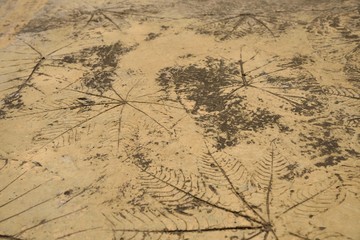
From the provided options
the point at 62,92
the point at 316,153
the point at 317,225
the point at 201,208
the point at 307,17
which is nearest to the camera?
the point at 317,225

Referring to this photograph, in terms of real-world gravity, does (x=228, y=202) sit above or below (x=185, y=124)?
below

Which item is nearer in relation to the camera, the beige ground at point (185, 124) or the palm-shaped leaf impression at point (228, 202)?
the palm-shaped leaf impression at point (228, 202)

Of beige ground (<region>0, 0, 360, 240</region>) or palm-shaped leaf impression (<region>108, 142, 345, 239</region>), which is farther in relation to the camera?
beige ground (<region>0, 0, 360, 240</region>)

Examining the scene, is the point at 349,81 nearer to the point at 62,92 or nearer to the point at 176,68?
the point at 176,68

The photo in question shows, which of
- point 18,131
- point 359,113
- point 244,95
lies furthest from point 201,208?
point 18,131

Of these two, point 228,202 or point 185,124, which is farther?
point 185,124
